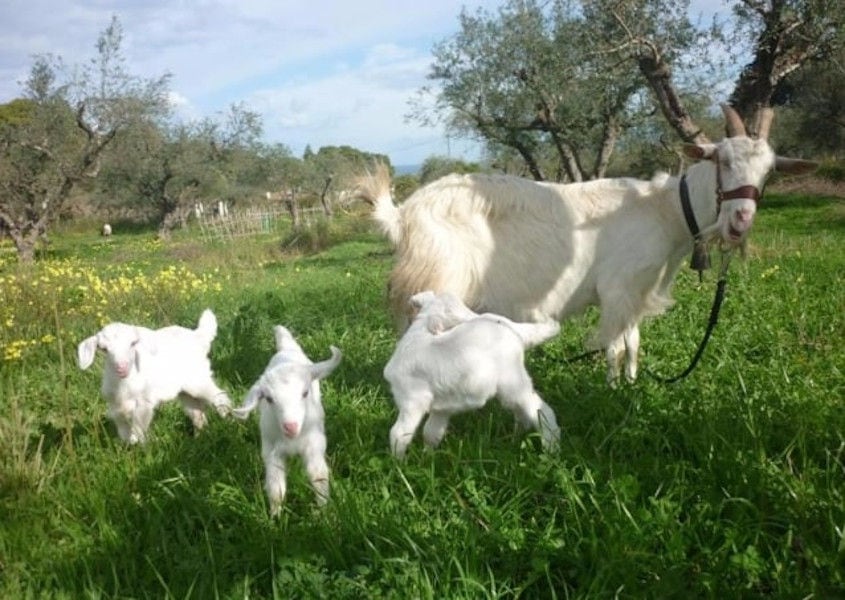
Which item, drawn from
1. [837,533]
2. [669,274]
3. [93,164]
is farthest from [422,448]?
[93,164]

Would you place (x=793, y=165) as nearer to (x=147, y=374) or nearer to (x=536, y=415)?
(x=536, y=415)

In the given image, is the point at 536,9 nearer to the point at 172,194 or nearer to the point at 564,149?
the point at 564,149

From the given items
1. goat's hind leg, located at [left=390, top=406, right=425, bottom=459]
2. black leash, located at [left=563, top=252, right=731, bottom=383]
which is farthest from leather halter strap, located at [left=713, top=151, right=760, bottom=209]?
goat's hind leg, located at [left=390, top=406, right=425, bottom=459]

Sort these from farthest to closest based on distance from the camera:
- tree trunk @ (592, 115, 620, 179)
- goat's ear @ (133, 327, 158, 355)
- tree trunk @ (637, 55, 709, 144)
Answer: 1. tree trunk @ (592, 115, 620, 179)
2. tree trunk @ (637, 55, 709, 144)
3. goat's ear @ (133, 327, 158, 355)

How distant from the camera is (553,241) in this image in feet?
15.8

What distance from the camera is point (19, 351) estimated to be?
5.28 meters

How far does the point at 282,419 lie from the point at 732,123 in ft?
11.9

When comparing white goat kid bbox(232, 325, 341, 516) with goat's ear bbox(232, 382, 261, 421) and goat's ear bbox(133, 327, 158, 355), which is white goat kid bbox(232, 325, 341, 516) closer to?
goat's ear bbox(232, 382, 261, 421)

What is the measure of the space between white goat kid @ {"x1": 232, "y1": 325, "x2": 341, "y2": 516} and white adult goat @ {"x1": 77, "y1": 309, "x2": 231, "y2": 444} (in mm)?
1216

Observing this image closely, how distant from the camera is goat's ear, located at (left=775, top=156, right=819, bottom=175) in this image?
4.46 m

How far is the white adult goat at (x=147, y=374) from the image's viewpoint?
3680mm

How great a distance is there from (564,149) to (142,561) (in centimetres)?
2089

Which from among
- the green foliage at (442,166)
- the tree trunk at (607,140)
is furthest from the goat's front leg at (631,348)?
the green foliage at (442,166)

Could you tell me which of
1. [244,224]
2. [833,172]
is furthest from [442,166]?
[833,172]
